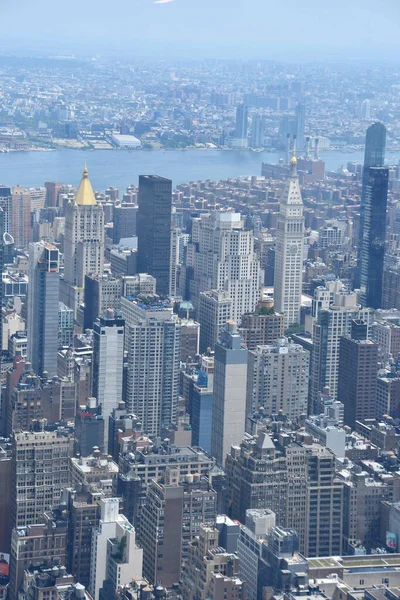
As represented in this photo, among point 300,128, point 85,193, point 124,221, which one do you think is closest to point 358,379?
point 124,221

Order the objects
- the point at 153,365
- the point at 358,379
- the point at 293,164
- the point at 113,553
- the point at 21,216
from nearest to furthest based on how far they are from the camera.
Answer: the point at 113,553
the point at 153,365
the point at 358,379
the point at 293,164
the point at 21,216

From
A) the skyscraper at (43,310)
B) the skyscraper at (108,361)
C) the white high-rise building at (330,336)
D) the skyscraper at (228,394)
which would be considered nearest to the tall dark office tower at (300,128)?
the white high-rise building at (330,336)

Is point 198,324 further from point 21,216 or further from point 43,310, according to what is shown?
point 21,216

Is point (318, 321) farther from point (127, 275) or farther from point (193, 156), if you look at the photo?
Result: point (193, 156)

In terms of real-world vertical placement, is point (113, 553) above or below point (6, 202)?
below

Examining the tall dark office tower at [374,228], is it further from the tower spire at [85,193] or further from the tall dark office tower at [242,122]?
the tower spire at [85,193]

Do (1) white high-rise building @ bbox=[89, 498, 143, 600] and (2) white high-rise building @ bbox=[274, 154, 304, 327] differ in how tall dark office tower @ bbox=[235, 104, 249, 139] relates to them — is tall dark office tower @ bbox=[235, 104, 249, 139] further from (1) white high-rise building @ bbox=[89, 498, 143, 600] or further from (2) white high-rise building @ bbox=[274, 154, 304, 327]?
(1) white high-rise building @ bbox=[89, 498, 143, 600]
